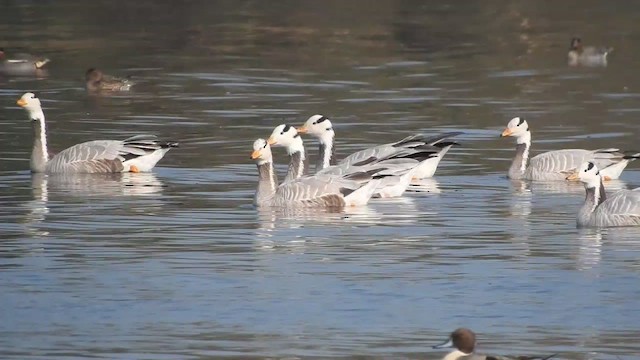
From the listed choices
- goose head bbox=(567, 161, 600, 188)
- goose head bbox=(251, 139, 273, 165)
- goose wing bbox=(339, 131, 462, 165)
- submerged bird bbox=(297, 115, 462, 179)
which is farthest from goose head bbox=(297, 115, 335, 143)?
goose head bbox=(567, 161, 600, 188)

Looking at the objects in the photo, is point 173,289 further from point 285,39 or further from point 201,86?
point 285,39

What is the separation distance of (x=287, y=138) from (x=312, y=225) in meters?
2.54

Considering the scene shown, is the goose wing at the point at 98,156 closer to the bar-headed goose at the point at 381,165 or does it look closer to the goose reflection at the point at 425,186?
the bar-headed goose at the point at 381,165

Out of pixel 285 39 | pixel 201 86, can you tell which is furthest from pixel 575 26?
pixel 201 86

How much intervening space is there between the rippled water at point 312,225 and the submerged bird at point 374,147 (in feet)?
1.14

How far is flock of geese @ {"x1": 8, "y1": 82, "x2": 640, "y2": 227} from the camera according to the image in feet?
62.1

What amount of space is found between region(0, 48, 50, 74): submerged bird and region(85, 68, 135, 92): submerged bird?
2.86m

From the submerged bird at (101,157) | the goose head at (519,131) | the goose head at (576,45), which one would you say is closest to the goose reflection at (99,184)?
the submerged bird at (101,157)

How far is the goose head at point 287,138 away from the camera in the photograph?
21.2 m

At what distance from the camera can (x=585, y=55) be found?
3841 cm

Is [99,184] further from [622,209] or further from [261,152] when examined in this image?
[622,209]

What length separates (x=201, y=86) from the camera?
112ft

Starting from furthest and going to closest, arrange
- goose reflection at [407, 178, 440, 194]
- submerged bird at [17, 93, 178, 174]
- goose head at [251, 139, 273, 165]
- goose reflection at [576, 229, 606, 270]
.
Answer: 1. submerged bird at [17, 93, 178, 174]
2. goose reflection at [407, 178, 440, 194]
3. goose head at [251, 139, 273, 165]
4. goose reflection at [576, 229, 606, 270]

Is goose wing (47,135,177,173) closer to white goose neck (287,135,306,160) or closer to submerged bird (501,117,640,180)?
white goose neck (287,135,306,160)
